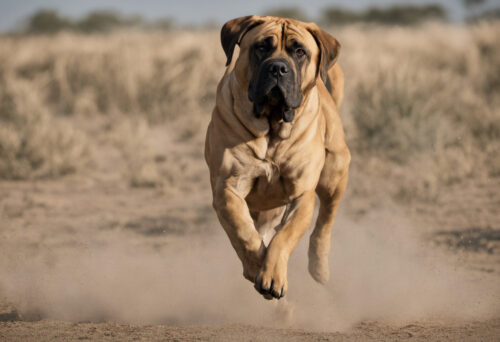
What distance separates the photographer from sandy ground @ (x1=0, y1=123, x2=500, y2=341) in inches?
176

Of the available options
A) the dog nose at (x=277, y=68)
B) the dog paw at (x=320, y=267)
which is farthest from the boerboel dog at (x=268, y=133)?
the dog paw at (x=320, y=267)

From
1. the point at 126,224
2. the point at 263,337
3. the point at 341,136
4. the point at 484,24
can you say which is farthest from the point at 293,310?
the point at 484,24

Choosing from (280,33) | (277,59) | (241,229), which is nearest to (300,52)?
(280,33)

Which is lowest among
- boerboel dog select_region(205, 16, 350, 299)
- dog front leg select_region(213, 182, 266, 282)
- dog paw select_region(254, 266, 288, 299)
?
dog paw select_region(254, 266, 288, 299)

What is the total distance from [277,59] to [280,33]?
0.93 feet

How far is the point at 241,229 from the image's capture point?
395 centimetres

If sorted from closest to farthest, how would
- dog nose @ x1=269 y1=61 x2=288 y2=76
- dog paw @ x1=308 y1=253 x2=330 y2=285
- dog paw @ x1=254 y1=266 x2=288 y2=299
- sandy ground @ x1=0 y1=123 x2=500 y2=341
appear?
dog paw @ x1=254 y1=266 x2=288 y2=299
dog nose @ x1=269 y1=61 x2=288 y2=76
sandy ground @ x1=0 y1=123 x2=500 y2=341
dog paw @ x1=308 y1=253 x2=330 y2=285

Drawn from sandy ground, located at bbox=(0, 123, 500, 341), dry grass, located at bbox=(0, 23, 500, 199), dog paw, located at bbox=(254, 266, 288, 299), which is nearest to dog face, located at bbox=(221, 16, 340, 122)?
dog paw, located at bbox=(254, 266, 288, 299)

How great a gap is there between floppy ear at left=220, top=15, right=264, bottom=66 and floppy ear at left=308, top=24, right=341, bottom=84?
0.37 meters

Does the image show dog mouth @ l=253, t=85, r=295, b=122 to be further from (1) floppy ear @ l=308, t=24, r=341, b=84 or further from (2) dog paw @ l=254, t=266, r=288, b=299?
(2) dog paw @ l=254, t=266, r=288, b=299

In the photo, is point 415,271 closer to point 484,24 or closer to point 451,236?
point 451,236

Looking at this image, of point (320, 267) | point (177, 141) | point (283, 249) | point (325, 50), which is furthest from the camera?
point (177, 141)

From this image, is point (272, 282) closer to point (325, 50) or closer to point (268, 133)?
point (268, 133)

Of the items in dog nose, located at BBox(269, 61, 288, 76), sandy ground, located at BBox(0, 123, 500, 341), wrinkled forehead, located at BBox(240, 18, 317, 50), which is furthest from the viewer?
sandy ground, located at BBox(0, 123, 500, 341)
